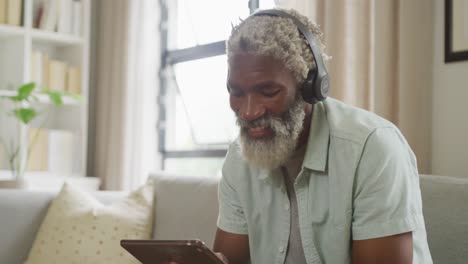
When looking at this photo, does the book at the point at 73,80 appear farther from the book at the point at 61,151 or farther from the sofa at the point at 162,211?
the sofa at the point at 162,211

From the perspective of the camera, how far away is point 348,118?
1.24 m

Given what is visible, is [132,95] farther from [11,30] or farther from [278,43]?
[278,43]

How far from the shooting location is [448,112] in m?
1.82

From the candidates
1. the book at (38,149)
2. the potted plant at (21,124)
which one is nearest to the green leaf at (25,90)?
the potted plant at (21,124)

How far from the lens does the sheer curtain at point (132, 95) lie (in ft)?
10.3

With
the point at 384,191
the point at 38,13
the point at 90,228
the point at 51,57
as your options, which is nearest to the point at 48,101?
the point at 51,57

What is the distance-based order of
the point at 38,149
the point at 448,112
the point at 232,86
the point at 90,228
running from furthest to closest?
the point at 38,149 < the point at 90,228 < the point at 448,112 < the point at 232,86

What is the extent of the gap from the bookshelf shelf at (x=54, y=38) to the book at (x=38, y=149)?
20.4 inches

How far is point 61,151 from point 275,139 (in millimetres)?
A: 2395

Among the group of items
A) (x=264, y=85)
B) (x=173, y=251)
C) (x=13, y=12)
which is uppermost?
(x=13, y=12)

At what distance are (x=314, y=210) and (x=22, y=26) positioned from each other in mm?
2498

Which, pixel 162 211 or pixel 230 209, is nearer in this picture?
pixel 230 209

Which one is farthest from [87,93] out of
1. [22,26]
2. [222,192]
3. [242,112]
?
[242,112]

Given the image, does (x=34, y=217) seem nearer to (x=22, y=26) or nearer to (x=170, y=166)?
(x=170, y=166)
